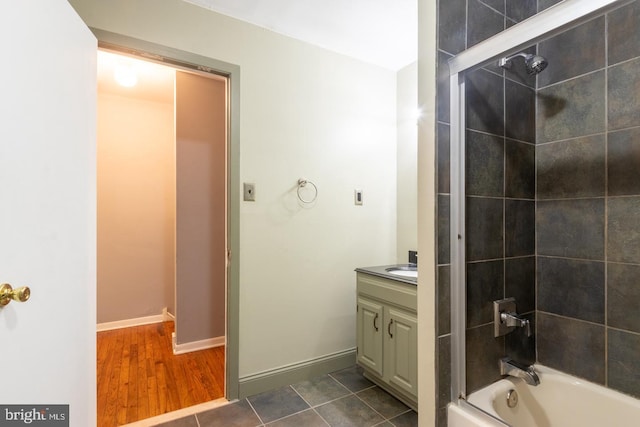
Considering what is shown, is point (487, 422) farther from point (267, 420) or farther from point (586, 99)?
point (586, 99)

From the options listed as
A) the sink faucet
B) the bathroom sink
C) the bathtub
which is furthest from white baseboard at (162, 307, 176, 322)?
the sink faucet

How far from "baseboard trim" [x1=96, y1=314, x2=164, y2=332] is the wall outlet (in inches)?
94.6

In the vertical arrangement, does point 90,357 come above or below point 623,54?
below

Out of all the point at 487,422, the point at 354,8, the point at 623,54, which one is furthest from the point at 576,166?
the point at 354,8

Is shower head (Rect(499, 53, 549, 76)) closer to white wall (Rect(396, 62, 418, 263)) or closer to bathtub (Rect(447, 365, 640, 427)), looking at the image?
white wall (Rect(396, 62, 418, 263))

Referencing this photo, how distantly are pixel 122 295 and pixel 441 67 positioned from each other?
3718 millimetres

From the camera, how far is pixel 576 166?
1527mm

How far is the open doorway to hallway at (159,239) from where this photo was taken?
7.20 feet

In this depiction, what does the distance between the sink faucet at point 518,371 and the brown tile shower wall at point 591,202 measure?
0.83 ft

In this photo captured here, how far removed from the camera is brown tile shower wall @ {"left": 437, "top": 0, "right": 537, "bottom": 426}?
1287 mm

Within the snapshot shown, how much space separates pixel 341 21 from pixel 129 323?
3619mm

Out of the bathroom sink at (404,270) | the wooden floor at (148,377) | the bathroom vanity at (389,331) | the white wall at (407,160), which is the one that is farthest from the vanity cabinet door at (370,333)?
the wooden floor at (148,377)

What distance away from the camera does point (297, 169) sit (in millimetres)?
2215

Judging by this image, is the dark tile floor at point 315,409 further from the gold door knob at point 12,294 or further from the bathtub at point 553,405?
the gold door knob at point 12,294
